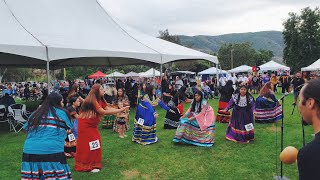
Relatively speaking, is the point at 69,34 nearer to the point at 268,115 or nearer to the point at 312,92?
the point at 268,115

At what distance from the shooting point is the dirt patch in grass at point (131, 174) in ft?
17.6

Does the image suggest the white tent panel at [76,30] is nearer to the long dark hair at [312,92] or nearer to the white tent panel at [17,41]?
the white tent panel at [17,41]

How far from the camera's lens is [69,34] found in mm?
11102

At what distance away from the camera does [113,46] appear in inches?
447

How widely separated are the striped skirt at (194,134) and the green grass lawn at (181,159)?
0.49 feet

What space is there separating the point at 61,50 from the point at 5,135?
2.90m

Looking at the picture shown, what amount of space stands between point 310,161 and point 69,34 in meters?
10.6

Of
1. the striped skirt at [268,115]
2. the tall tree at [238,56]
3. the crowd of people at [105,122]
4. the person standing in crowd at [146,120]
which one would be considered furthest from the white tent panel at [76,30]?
the tall tree at [238,56]

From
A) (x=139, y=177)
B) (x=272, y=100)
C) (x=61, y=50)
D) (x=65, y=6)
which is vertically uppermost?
(x=65, y=6)

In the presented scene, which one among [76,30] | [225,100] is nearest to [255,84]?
[225,100]

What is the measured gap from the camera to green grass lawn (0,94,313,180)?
212 inches

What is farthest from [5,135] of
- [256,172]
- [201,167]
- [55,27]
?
[256,172]

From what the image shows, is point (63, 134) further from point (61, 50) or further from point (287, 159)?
point (61, 50)

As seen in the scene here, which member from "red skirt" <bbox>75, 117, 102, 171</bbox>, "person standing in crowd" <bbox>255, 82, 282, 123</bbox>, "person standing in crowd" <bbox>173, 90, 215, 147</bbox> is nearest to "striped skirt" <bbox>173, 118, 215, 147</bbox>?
"person standing in crowd" <bbox>173, 90, 215, 147</bbox>
